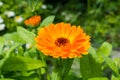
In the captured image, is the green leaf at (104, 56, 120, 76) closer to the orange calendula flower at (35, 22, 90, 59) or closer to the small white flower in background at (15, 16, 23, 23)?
the orange calendula flower at (35, 22, 90, 59)

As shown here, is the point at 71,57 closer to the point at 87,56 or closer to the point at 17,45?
the point at 87,56

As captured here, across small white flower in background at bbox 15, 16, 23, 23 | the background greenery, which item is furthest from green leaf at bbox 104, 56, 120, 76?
A: small white flower in background at bbox 15, 16, 23, 23

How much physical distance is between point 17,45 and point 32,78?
0.42 feet

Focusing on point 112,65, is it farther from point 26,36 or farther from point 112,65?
point 26,36

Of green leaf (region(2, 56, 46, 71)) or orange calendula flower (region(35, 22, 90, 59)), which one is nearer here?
orange calendula flower (region(35, 22, 90, 59))

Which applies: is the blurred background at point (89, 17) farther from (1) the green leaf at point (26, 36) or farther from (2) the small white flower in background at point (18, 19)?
(1) the green leaf at point (26, 36)

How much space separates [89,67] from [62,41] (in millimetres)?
150

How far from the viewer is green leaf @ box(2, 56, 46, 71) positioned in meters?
1.36

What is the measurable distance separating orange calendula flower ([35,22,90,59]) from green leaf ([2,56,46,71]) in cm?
11

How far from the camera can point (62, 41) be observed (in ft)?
4.45


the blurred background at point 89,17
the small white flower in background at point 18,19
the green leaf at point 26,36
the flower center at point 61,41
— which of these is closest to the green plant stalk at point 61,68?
the flower center at point 61,41

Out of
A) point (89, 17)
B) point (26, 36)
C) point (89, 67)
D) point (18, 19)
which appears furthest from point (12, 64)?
point (89, 17)

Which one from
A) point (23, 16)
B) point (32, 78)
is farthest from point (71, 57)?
point (23, 16)

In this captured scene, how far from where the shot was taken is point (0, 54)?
1533 mm
